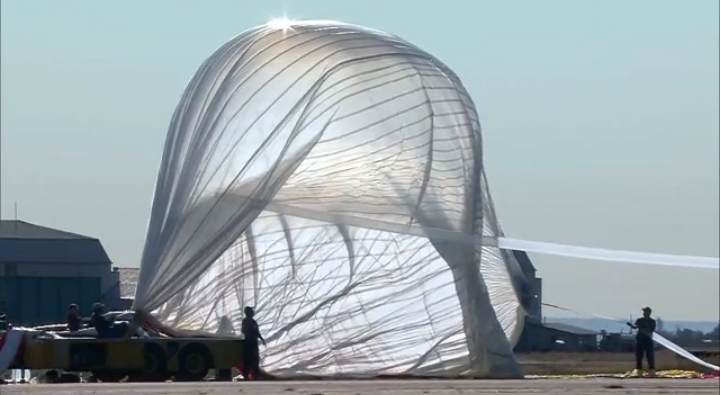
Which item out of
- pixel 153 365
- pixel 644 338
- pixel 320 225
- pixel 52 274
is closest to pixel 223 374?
pixel 153 365

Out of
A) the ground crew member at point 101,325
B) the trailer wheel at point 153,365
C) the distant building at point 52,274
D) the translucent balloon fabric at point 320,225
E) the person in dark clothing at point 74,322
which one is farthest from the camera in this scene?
the distant building at point 52,274

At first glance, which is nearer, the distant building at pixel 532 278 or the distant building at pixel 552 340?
the distant building at pixel 532 278

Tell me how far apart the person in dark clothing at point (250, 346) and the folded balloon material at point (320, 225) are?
955 mm

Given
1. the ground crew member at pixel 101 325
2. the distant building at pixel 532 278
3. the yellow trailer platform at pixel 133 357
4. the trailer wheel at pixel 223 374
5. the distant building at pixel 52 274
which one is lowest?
the trailer wheel at pixel 223 374

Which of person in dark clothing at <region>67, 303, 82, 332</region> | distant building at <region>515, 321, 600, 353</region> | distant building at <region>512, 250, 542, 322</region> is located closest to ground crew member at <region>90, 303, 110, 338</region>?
person in dark clothing at <region>67, 303, 82, 332</region>

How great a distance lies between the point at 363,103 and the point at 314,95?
3.25 feet

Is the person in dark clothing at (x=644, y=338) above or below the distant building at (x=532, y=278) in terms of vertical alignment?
below

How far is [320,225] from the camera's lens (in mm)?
36906

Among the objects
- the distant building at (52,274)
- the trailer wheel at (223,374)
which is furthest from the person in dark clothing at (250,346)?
the distant building at (52,274)

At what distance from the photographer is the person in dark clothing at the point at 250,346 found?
34.9m

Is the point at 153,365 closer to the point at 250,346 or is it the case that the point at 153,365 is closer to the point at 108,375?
the point at 108,375

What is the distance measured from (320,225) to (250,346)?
310 cm

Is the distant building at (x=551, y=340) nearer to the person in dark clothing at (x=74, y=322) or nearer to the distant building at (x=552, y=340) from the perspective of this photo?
the distant building at (x=552, y=340)

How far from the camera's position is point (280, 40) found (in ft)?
124
